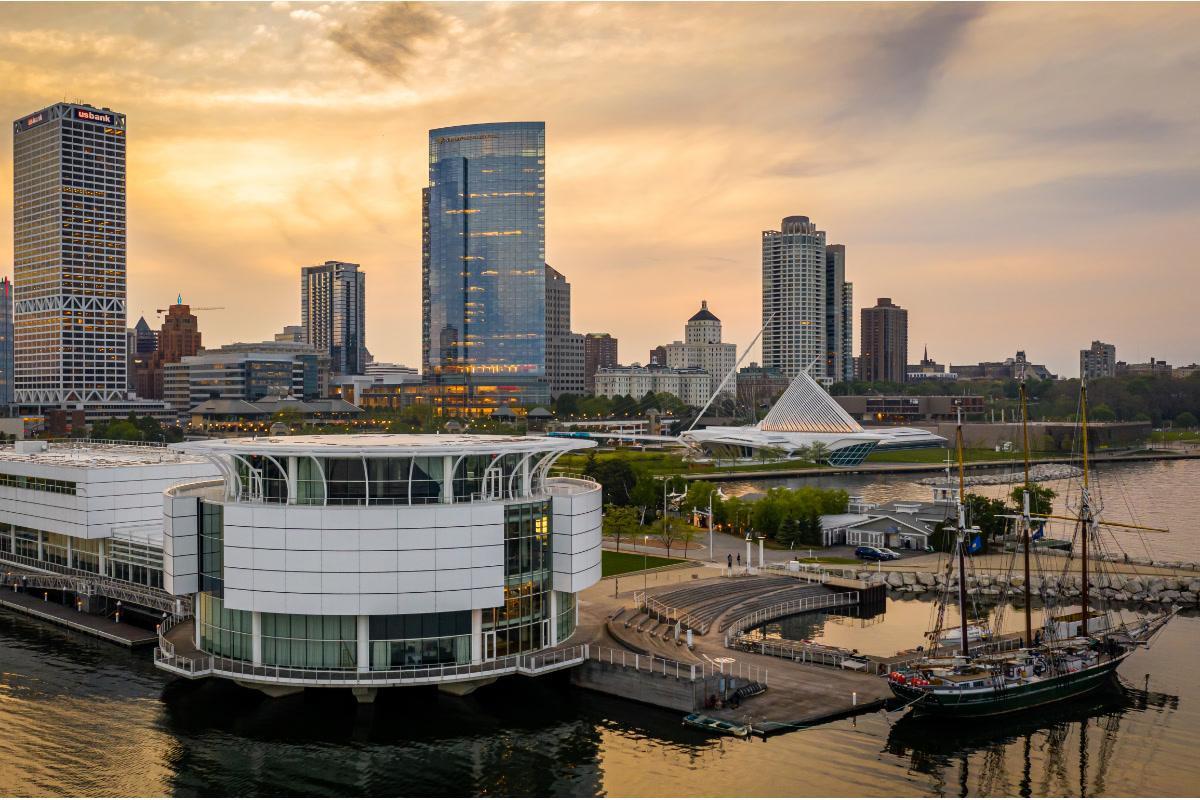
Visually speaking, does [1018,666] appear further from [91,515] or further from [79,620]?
[91,515]

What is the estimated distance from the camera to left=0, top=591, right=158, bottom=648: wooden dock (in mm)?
64875

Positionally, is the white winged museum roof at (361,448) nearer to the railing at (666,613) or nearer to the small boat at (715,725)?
the railing at (666,613)

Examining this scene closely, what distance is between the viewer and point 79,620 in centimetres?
6931

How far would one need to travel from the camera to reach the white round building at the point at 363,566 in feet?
164

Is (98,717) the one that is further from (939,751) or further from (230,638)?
(939,751)

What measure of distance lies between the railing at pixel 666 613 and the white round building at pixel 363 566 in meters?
11.1

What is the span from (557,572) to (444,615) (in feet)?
23.3

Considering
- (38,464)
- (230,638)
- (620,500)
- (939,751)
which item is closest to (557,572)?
(230,638)

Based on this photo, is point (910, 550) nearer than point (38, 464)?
No

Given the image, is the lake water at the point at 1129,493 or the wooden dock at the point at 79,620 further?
the lake water at the point at 1129,493

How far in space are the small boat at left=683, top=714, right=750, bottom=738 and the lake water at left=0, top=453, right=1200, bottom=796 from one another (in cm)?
81

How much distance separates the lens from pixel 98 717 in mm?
50812

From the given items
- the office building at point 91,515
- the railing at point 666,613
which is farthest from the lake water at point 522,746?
the office building at point 91,515

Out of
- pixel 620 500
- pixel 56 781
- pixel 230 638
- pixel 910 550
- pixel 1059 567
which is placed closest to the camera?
pixel 56 781
